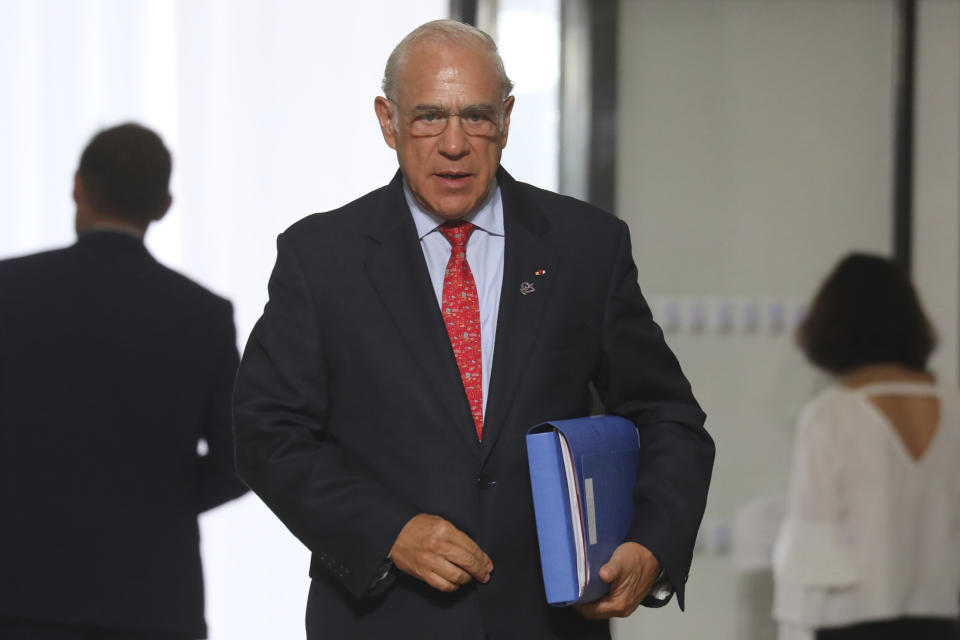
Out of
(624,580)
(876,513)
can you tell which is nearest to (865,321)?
(876,513)

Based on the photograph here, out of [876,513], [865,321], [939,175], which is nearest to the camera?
[876,513]

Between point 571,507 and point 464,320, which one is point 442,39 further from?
point 571,507

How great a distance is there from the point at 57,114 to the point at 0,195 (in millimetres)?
280

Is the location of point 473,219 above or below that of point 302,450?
above

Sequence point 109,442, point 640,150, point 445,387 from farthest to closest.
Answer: point 640,150
point 109,442
point 445,387

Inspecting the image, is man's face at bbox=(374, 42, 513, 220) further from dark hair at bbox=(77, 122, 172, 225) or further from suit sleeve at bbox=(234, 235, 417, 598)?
dark hair at bbox=(77, 122, 172, 225)

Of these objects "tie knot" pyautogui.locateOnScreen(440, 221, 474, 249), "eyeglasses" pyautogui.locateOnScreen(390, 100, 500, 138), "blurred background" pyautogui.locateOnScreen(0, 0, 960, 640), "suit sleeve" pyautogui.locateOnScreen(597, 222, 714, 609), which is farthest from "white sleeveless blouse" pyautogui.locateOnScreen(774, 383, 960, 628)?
"eyeglasses" pyautogui.locateOnScreen(390, 100, 500, 138)

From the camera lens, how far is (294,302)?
1823 millimetres

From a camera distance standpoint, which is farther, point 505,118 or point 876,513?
point 876,513

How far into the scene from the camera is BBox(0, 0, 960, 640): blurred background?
3.44 meters

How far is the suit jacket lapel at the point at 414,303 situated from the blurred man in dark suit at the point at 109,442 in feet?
3.73

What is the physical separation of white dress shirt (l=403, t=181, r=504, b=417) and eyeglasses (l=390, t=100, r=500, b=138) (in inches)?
5.9

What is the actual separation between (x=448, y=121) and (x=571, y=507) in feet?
2.00

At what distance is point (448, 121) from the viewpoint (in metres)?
1.83
